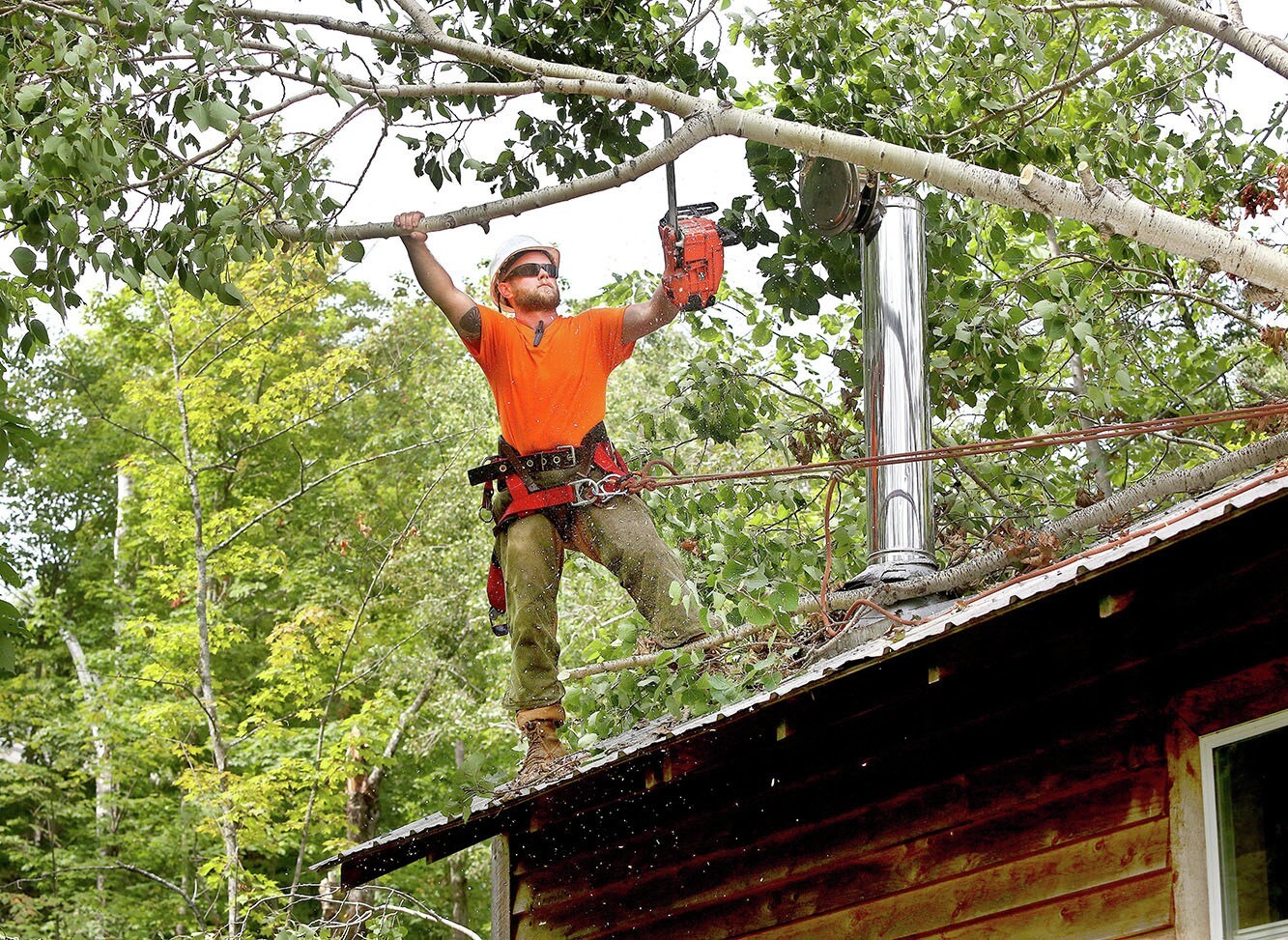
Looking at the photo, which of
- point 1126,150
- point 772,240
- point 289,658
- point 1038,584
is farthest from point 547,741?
point 289,658

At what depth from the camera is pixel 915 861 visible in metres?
4.86

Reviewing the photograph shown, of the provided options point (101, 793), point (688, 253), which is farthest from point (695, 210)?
point (101, 793)

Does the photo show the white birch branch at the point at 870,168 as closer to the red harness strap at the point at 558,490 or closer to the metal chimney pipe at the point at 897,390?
the red harness strap at the point at 558,490

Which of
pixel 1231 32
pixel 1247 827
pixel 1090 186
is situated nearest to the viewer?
pixel 1247 827

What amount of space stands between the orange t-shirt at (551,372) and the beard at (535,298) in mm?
152

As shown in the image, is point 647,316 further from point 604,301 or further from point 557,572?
point 604,301

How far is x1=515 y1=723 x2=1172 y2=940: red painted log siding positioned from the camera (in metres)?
4.18

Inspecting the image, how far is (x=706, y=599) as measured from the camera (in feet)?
30.9

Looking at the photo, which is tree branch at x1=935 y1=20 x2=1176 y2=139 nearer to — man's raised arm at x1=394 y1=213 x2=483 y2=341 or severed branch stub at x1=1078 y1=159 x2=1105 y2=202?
severed branch stub at x1=1078 y1=159 x2=1105 y2=202

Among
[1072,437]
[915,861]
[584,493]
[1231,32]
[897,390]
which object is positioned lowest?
[915,861]

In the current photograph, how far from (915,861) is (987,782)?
392 millimetres

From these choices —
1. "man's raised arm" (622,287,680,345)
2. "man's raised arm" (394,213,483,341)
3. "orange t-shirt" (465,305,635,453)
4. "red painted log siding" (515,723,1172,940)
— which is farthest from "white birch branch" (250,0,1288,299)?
"red painted log siding" (515,723,1172,940)

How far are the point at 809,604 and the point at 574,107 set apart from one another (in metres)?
2.97

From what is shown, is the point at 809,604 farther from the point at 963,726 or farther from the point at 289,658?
the point at 289,658
